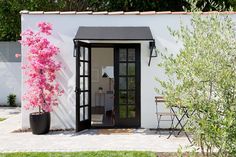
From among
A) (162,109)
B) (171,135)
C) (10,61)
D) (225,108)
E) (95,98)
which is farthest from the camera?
(10,61)

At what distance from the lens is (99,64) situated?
21.0m

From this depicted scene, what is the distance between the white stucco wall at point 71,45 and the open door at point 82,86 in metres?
0.52

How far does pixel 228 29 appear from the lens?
20.3 feet

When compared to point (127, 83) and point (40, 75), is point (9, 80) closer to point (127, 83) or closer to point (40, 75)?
point (40, 75)

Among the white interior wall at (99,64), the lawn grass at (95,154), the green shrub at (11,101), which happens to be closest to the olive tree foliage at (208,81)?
the lawn grass at (95,154)

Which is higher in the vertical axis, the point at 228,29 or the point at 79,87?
the point at 228,29

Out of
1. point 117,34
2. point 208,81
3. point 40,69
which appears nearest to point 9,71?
point 40,69

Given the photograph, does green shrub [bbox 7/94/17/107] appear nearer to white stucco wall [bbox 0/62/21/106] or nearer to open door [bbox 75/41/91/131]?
white stucco wall [bbox 0/62/21/106]

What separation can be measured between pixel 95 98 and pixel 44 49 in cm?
718

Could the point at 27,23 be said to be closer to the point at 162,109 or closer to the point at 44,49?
the point at 44,49

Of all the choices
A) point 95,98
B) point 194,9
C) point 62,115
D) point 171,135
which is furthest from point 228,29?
point 95,98

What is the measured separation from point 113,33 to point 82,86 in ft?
7.60

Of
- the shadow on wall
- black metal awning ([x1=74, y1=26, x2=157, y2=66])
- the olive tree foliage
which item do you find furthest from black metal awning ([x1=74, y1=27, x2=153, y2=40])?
the shadow on wall

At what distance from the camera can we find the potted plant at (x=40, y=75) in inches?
458
